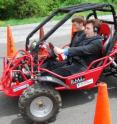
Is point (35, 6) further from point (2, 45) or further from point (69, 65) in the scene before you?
point (69, 65)

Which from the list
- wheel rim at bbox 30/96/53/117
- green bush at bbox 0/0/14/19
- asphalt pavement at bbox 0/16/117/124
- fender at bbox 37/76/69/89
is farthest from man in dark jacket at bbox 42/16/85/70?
green bush at bbox 0/0/14/19

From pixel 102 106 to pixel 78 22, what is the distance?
191 centimetres

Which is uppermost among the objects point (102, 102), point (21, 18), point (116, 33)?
point (116, 33)

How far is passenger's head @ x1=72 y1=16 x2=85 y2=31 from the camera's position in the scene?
5.70m

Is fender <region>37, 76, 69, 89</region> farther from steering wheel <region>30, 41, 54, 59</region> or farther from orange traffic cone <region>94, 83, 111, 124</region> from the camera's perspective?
orange traffic cone <region>94, 83, 111, 124</region>

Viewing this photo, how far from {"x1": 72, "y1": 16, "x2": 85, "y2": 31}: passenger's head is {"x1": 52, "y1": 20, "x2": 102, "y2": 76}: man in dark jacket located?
107 millimetres

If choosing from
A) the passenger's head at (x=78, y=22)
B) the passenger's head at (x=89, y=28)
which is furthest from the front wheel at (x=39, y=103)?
the passenger's head at (x=78, y=22)

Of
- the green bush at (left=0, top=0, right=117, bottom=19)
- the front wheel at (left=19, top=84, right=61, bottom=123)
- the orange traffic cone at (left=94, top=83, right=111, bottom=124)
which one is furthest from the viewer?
the green bush at (left=0, top=0, right=117, bottom=19)

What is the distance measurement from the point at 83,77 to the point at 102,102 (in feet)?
4.39

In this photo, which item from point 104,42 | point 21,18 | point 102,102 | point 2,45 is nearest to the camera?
point 102,102

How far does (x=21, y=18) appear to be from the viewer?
17125 mm

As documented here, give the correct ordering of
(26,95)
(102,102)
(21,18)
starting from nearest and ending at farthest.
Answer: (102,102), (26,95), (21,18)

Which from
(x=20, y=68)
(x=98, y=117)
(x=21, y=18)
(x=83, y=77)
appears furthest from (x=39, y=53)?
(x=21, y=18)

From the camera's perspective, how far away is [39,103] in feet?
16.7
